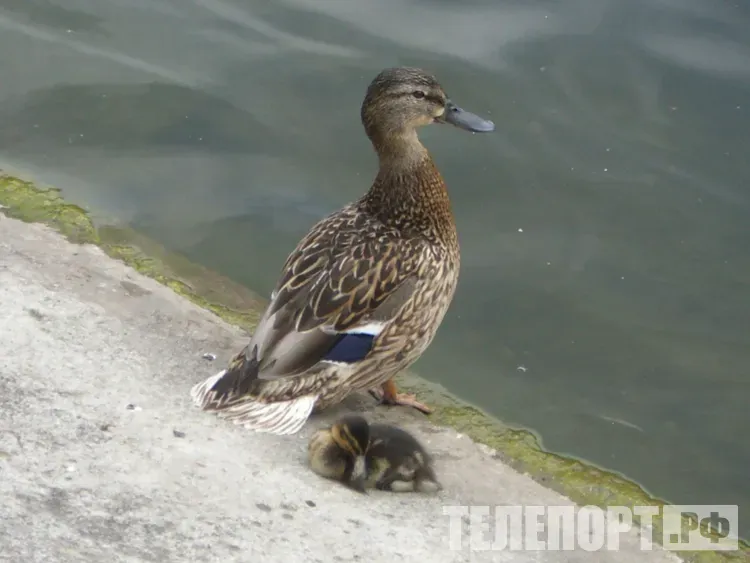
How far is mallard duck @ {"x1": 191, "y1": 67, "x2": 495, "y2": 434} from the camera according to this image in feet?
12.2

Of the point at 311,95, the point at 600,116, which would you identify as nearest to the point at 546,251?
the point at 600,116

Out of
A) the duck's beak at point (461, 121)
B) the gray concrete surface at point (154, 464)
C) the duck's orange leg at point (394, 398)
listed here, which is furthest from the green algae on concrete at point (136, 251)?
the duck's beak at point (461, 121)

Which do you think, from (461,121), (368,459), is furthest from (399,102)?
(368,459)

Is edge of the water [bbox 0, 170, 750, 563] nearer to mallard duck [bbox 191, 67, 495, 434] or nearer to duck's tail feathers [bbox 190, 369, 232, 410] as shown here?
mallard duck [bbox 191, 67, 495, 434]

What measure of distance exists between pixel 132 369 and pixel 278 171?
1958mm

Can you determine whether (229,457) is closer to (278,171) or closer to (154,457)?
(154,457)

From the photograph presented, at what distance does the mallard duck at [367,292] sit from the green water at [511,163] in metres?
0.65

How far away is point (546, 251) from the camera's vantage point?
5.08 m

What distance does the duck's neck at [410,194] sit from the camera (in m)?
4.20

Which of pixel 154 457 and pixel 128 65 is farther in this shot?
pixel 128 65

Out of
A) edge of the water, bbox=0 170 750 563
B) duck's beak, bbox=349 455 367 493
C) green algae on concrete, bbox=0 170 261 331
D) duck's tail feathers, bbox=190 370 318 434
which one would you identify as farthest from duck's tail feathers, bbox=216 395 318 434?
green algae on concrete, bbox=0 170 261 331

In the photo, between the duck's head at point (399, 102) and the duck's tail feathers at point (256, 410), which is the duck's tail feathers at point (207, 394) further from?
the duck's head at point (399, 102)

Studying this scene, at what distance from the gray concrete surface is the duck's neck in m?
0.70

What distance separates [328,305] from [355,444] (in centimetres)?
54
